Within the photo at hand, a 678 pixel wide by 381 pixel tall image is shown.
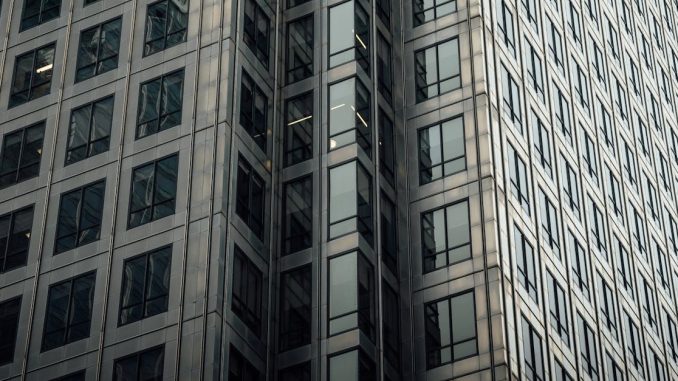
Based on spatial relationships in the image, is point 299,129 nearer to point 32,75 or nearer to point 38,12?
point 32,75

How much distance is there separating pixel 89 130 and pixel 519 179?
16.5m

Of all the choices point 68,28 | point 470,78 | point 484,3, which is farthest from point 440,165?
point 68,28

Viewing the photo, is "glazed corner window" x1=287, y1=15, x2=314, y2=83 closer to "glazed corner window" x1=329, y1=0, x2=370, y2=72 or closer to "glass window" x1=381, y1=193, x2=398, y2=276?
"glazed corner window" x1=329, y1=0, x2=370, y2=72

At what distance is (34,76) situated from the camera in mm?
58344

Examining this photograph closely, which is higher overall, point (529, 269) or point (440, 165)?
point (440, 165)

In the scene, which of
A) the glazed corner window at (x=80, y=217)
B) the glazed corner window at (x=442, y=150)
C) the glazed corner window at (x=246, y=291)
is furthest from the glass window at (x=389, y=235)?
the glazed corner window at (x=80, y=217)

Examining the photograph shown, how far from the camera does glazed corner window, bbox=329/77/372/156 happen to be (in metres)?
54.9

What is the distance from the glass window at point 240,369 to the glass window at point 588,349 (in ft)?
49.8

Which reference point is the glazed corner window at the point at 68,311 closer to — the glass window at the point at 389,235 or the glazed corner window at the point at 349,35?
the glass window at the point at 389,235

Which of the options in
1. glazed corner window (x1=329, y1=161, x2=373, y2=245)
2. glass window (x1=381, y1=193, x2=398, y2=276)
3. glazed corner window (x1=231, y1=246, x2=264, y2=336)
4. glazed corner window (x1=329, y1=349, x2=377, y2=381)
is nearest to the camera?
glazed corner window (x1=231, y1=246, x2=264, y2=336)

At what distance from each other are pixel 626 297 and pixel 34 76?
27.8 metres

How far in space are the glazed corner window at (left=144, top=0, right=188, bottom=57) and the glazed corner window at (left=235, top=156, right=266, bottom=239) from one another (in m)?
6.11

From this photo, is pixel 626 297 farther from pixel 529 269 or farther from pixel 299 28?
pixel 299 28

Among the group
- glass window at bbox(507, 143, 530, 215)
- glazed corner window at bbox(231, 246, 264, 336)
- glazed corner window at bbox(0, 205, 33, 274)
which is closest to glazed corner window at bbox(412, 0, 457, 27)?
glass window at bbox(507, 143, 530, 215)
